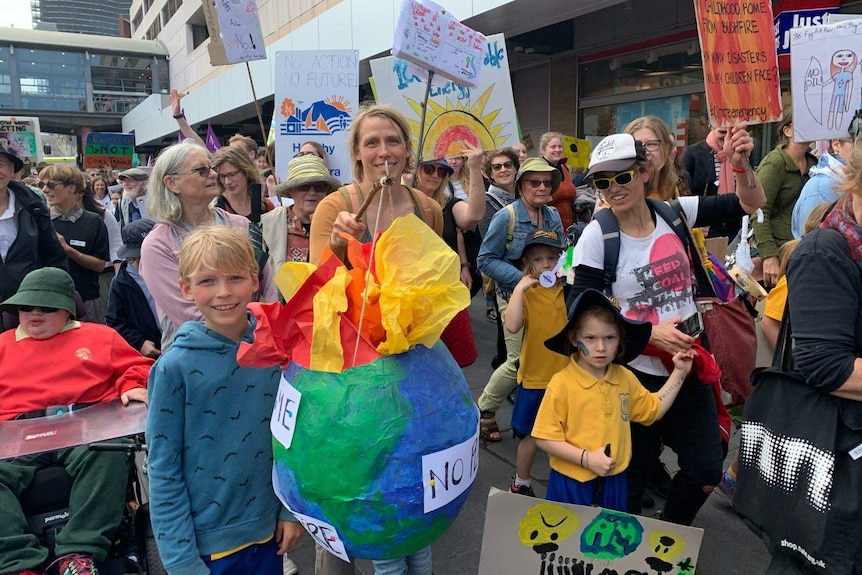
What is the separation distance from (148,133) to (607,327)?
3628cm

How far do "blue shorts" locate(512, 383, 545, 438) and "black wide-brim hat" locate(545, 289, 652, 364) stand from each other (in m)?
1.01

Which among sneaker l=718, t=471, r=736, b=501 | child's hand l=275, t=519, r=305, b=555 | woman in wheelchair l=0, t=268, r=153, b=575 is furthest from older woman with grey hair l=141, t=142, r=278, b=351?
sneaker l=718, t=471, r=736, b=501

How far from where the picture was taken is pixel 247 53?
5289 mm

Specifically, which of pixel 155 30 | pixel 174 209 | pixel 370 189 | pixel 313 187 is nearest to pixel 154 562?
pixel 174 209

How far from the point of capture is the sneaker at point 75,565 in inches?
91.0

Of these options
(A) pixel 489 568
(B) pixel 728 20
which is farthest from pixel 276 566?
(B) pixel 728 20

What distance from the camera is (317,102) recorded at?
477cm

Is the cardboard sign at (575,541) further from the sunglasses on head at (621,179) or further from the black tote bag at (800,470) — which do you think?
the sunglasses on head at (621,179)

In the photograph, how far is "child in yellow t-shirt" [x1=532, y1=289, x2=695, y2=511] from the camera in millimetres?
2299

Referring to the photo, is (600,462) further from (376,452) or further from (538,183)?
(538,183)

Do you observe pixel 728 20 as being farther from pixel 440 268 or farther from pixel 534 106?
pixel 534 106

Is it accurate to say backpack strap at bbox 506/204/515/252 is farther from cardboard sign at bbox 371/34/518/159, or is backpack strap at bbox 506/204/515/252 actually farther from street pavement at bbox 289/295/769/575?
street pavement at bbox 289/295/769/575

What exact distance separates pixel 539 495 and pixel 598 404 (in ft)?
4.55

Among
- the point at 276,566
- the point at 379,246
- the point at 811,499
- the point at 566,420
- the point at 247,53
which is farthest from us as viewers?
the point at 247,53
